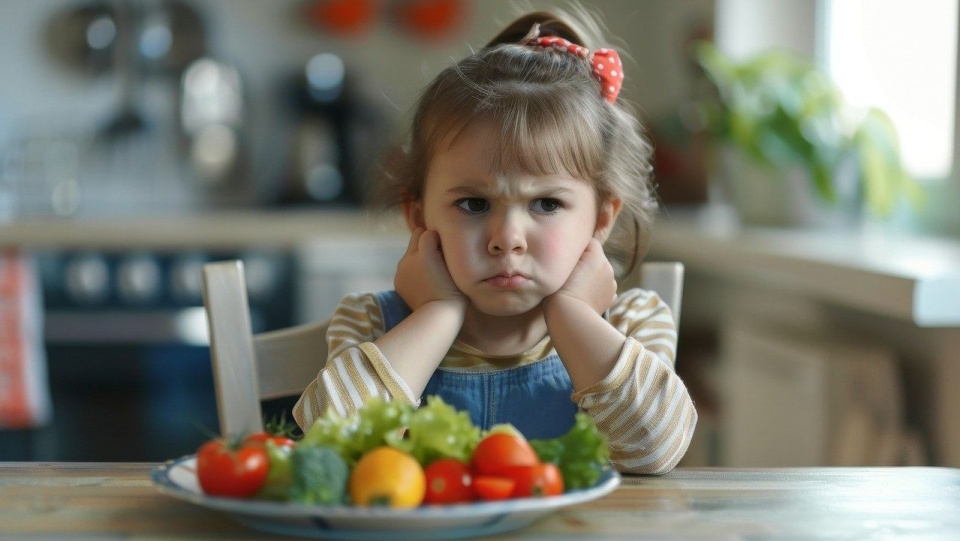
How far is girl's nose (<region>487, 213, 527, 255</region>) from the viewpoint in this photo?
1.02m

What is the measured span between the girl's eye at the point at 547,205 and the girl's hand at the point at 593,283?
7 centimetres

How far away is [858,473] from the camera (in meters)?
0.93

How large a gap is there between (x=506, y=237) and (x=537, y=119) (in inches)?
5.1

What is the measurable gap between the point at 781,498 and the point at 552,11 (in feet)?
2.04

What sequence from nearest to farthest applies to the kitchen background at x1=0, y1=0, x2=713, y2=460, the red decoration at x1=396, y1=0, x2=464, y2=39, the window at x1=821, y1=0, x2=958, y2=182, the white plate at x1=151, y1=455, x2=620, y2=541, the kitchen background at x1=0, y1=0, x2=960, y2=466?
the white plate at x1=151, y1=455, x2=620, y2=541
the kitchen background at x1=0, y1=0, x2=960, y2=466
the window at x1=821, y1=0, x2=958, y2=182
the kitchen background at x1=0, y1=0, x2=713, y2=460
the red decoration at x1=396, y1=0, x2=464, y2=39

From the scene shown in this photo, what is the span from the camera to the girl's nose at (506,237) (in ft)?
3.34

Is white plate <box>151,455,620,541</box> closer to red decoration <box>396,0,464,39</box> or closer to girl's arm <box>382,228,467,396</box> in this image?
girl's arm <box>382,228,467,396</box>

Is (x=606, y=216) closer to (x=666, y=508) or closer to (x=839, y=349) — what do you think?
(x=666, y=508)

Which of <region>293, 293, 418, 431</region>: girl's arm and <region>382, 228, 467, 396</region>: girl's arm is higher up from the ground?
<region>382, 228, 467, 396</region>: girl's arm

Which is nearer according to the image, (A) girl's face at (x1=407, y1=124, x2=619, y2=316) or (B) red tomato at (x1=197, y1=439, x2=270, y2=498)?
A: (B) red tomato at (x1=197, y1=439, x2=270, y2=498)

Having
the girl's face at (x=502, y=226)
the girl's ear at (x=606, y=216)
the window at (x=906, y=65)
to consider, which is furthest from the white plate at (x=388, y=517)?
the window at (x=906, y=65)

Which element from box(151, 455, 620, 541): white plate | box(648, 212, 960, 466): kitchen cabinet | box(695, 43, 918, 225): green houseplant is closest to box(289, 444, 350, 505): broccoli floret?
box(151, 455, 620, 541): white plate

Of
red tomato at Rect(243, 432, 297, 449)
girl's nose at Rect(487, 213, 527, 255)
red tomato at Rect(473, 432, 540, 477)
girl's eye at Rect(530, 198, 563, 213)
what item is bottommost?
red tomato at Rect(473, 432, 540, 477)

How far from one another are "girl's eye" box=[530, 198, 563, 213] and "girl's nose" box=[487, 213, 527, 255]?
4 cm
